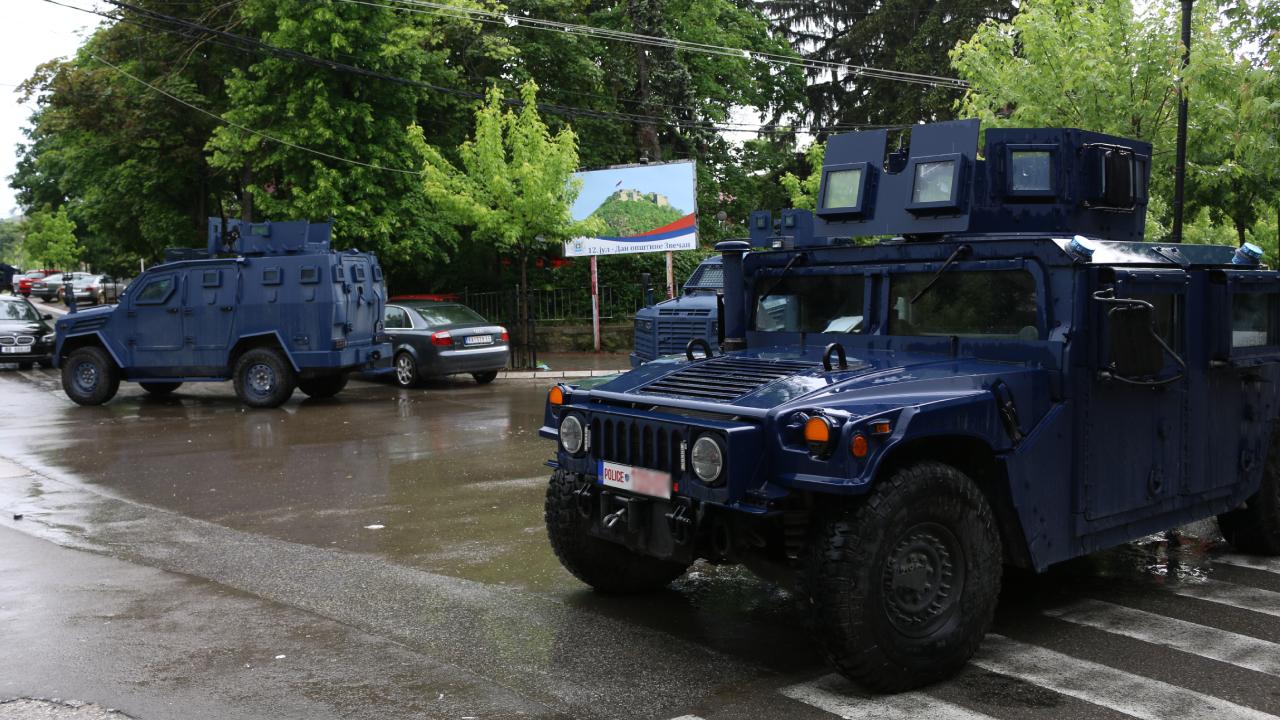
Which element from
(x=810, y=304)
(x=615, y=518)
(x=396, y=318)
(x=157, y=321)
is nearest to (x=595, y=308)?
(x=396, y=318)

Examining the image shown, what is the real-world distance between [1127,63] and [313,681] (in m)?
13.7

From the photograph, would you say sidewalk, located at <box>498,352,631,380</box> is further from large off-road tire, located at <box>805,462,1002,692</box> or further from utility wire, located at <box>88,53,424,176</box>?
large off-road tire, located at <box>805,462,1002,692</box>

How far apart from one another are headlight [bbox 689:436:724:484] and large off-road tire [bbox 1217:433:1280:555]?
4.22 metres

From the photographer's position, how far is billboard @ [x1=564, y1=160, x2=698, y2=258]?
26797 millimetres

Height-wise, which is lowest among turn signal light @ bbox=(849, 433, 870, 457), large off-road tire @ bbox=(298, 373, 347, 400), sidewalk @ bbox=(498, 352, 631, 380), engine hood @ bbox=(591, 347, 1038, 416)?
sidewalk @ bbox=(498, 352, 631, 380)

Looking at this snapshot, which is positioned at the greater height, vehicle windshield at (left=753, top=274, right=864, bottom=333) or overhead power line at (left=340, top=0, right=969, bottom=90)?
overhead power line at (left=340, top=0, right=969, bottom=90)

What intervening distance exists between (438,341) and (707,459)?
14787 mm

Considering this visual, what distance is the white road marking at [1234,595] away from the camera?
20.7ft

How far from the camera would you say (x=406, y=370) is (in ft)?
64.6

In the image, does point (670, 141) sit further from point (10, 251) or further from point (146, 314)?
point (10, 251)

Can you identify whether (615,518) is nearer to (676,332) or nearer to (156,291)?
(676,332)

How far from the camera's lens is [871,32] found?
126 feet

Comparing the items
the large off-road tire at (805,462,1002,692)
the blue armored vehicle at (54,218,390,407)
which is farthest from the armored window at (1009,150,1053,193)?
the blue armored vehicle at (54,218,390,407)

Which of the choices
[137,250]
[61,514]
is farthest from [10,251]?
[61,514]
